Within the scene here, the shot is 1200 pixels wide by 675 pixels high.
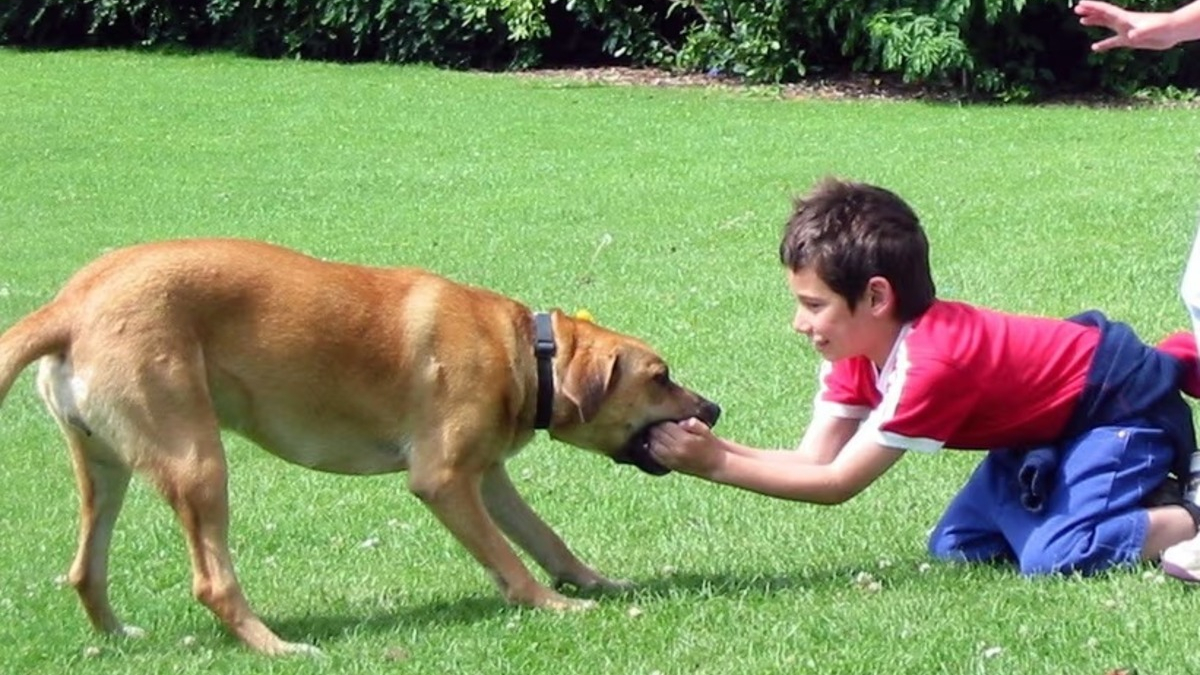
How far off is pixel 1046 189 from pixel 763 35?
9.56m

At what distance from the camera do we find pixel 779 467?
5.69 meters

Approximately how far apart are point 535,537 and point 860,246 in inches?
54.4

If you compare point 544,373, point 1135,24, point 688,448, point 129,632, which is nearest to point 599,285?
point 544,373

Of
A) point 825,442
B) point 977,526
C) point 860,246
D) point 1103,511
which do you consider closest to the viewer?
point 860,246

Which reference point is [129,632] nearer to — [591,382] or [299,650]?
[299,650]

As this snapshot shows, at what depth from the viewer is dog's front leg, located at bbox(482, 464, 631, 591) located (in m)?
5.91

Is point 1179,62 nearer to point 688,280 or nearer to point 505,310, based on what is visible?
point 688,280

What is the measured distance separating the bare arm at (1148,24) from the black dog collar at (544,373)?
179 cm

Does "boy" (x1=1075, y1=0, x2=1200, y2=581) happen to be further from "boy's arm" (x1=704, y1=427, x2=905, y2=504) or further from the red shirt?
"boy's arm" (x1=704, y1=427, x2=905, y2=504)

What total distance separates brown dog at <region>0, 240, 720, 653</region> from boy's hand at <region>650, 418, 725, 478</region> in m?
0.10

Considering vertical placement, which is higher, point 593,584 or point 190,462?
point 190,462

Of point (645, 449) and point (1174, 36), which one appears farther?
point (645, 449)

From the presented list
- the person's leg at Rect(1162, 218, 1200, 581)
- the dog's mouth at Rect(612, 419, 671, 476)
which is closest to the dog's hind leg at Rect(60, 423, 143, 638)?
the dog's mouth at Rect(612, 419, 671, 476)

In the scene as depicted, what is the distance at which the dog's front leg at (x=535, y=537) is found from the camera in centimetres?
591
